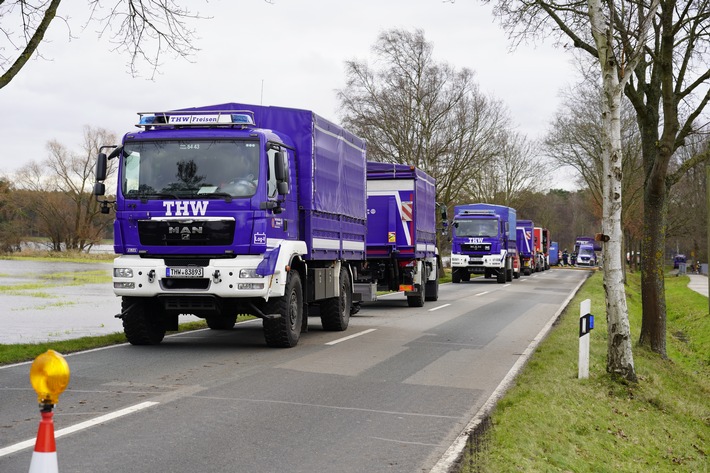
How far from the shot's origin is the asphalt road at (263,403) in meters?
5.99

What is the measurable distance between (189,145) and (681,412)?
7523 mm

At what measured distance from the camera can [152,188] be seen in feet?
38.6

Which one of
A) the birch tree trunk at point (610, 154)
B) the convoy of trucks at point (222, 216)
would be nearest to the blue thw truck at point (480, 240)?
the convoy of trucks at point (222, 216)

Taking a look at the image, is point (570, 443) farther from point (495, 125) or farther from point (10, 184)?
point (10, 184)

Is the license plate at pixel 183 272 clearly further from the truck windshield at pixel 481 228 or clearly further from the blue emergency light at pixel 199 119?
the truck windshield at pixel 481 228

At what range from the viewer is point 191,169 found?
11.8 metres

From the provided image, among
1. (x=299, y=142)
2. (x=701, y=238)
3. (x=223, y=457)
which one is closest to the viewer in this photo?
(x=223, y=457)

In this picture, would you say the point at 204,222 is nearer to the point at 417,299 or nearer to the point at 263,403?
the point at 263,403

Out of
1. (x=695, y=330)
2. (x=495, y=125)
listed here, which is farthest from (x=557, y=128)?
(x=695, y=330)

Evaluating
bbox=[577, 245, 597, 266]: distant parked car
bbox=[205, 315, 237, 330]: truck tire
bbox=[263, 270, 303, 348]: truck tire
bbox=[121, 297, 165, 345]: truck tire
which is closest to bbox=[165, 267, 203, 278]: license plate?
bbox=[121, 297, 165, 345]: truck tire

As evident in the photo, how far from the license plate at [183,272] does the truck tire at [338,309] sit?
420cm

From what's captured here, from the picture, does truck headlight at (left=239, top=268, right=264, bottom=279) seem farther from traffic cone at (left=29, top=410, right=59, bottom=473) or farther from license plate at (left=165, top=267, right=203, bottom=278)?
traffic cone at (left=29, top=410, right=59, bottom=473)

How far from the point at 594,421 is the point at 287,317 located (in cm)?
548

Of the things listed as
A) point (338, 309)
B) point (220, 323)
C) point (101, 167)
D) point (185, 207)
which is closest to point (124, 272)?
point (185, 207)
